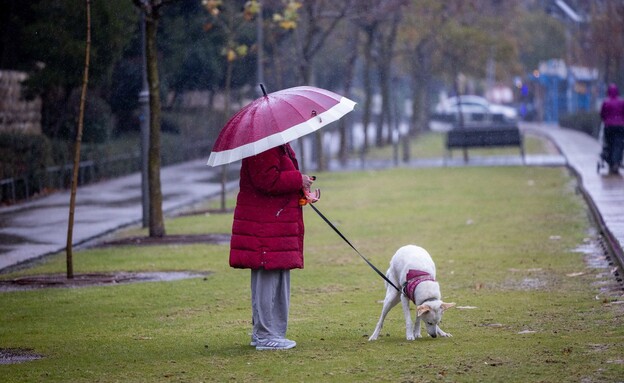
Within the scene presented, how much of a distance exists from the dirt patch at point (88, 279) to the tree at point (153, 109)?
11.7ft

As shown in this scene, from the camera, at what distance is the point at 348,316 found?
10.4 m

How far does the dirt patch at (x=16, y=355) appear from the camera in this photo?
866 cm

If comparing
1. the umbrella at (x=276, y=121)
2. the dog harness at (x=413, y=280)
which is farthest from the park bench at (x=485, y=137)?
the umbrella at (x=276, y=121)

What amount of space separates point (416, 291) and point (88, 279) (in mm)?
6237

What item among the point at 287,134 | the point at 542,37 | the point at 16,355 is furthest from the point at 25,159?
the point at 542,37

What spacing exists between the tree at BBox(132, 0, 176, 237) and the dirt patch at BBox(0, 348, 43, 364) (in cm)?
860

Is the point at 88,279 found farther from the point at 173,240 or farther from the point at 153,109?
the point at 153,109

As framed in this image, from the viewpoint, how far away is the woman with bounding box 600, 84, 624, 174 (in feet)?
83.9

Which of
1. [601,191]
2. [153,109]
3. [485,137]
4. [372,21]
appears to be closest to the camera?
[153,109]

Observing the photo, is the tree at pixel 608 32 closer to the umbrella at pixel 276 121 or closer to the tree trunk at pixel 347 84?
the tree trunk at pixel 347 84

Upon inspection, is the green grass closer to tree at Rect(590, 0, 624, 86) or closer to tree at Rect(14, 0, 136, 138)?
tree at Rect(14, 0, 136, 138)

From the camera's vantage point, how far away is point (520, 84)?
88.6 metres

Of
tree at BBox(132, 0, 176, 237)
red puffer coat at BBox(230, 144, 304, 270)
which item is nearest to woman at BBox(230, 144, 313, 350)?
red puffer coat at BBox(230, 144, 304, 270)

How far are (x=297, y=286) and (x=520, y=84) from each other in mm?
78178
